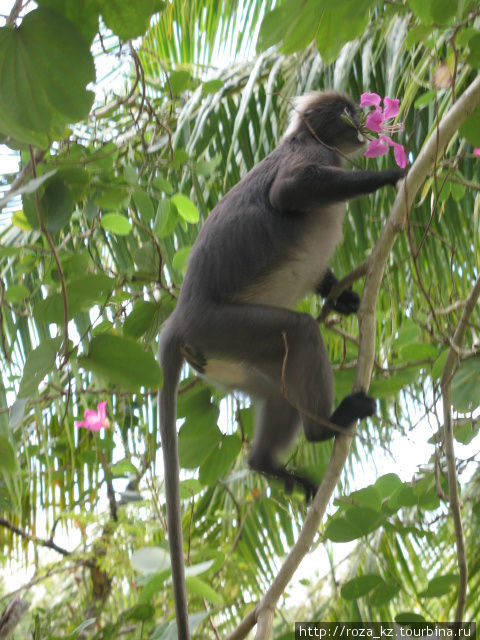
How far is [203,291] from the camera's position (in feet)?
8.33

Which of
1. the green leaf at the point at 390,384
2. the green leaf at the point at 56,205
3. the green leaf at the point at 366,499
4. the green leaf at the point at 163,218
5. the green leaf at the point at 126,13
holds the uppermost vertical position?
the green leaf at the point at 163,218

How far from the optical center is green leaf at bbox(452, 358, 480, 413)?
187 cm

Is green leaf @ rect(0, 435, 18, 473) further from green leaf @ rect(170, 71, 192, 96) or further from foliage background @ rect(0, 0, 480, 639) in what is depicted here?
green leaf @ rect(170, 71, 192, 96)

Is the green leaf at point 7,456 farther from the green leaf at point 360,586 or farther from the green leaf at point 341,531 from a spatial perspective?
the green leaf at point 360,586

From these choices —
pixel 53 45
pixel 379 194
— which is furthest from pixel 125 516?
pixel 53 45

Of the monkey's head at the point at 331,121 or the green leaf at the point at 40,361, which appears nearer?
the green leaf at the point at 40,361

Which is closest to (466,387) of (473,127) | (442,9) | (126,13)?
(473,127)

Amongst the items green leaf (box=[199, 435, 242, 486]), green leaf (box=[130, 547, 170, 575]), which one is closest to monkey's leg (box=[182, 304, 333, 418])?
green leaf (box=[199, 435, 242, 486])

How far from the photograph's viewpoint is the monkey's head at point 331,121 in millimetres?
3033

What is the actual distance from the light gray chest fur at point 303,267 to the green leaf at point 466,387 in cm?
90

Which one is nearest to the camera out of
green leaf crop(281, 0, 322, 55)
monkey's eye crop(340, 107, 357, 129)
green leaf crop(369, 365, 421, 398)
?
green leaf crop(281, 0, 322, 55)

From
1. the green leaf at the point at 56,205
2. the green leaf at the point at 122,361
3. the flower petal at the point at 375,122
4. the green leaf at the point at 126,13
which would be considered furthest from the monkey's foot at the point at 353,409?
the green leaf at the point at 126,13

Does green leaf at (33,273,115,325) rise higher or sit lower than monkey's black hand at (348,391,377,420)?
higher

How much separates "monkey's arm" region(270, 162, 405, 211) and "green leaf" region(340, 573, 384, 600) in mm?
1298
